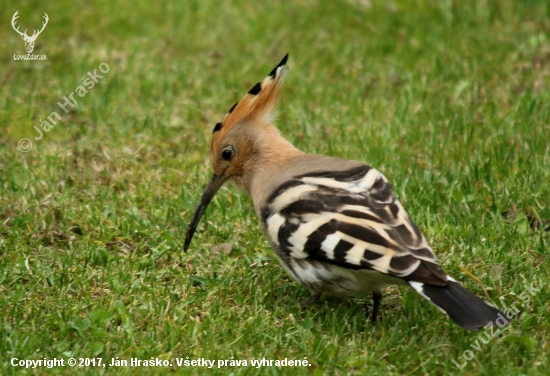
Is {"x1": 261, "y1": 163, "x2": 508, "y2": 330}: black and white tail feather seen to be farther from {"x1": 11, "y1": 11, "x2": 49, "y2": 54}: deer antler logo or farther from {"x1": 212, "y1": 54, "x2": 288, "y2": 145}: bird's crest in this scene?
{"x1": 11, "y1": 11, "x2": 49, "y2": 54}: deer antler logo

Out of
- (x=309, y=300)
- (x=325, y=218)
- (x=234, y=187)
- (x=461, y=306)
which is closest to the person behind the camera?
(x=461, y=306)

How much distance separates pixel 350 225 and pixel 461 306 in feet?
1.79

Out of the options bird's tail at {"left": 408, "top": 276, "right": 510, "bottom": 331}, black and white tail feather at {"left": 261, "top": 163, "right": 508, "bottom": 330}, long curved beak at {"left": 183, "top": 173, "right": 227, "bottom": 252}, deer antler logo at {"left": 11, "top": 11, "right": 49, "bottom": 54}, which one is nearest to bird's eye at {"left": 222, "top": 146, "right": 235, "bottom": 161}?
long curved beak at {"left": 183, "top": 173, "right": 227, "bottom": 252}

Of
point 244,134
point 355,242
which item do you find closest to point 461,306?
point 355,242

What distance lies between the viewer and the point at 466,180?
456 cm

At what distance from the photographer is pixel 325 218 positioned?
133 inches

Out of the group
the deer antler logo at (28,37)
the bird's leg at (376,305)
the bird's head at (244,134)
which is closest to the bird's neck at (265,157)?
the bird's head at (244,134)

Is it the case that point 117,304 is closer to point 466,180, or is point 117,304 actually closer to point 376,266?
point 376,266

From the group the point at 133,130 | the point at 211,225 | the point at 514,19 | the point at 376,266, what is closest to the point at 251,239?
the point at 211,225

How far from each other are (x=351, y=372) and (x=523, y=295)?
95cm

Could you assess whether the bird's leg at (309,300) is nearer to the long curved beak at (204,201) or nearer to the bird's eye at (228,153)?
the long curved beak at (204,201)

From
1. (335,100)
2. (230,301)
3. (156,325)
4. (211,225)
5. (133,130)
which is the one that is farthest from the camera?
(335,100)

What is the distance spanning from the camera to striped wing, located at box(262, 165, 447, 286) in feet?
10.4

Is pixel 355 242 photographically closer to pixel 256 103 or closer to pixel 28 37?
pixel 256 103
